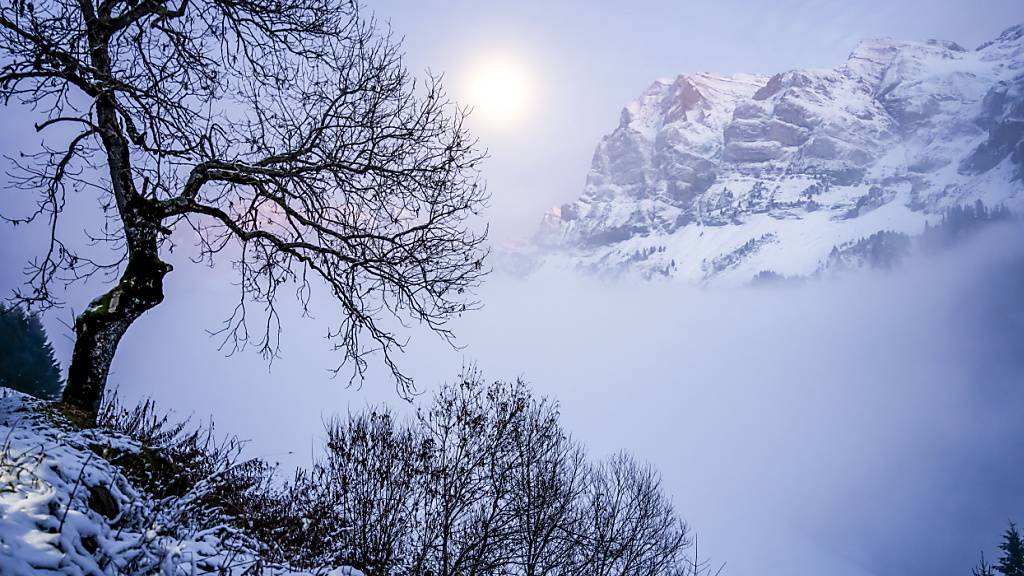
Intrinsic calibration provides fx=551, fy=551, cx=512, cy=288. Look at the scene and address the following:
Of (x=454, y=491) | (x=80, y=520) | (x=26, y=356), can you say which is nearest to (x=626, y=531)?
(x=454, y=491)

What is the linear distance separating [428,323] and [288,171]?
2554 millimetres

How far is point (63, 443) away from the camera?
4676 mm

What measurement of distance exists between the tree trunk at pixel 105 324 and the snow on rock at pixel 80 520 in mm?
879

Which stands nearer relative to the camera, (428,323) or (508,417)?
(428,323)

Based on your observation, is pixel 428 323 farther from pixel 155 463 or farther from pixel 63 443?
→ pixel 63 443

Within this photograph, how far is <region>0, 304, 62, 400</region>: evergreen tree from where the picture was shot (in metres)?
27.4

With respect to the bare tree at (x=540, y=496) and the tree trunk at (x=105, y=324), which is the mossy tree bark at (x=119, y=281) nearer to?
the tree trunk at (x=105, y=324)

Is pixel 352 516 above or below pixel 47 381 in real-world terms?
below

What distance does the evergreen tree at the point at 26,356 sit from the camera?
89.9 ft

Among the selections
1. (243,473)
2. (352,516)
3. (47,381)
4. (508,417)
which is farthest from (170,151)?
(47,381)

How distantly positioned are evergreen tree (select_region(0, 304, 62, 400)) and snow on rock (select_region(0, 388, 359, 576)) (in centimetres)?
2839

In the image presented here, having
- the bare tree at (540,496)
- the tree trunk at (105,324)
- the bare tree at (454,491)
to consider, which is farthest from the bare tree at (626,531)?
the tree trunk at (105,324)

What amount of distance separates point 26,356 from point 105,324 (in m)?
31.6

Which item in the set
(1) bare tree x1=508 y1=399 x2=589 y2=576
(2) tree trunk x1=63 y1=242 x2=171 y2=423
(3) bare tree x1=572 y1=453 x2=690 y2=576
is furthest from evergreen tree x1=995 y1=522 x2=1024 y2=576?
(2) tree trunk x1=63 y1=242 x2=171 y2=423
